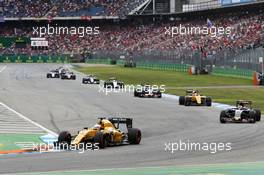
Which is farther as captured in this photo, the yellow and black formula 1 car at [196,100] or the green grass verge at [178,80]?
the green grass verge at [178,80]

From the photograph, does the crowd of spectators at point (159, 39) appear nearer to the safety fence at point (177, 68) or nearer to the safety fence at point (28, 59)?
the safety fence at point (28, 59)

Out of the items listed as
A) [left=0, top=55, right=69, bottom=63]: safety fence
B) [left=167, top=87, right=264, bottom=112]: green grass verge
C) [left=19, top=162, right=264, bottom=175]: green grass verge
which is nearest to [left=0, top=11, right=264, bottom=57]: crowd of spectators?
[left=0, top=55, right=69, bottom=63]: safety fence

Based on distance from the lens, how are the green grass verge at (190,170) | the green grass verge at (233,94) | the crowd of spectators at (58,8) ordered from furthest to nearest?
the crowd of spectators at (58,8) < the green grass verge at (233,94) < the green grass verge at (190,170)

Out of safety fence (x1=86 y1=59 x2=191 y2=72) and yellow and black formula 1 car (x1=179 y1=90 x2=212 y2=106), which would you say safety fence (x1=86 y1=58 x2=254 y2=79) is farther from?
yellow and black formula 1 car (x1=179 y1=90 x2=212 y2=106)

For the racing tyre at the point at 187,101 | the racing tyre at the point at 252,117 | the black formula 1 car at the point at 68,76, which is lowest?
the black formula 1 car at the point at 68,76

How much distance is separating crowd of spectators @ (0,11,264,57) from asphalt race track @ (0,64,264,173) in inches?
1259

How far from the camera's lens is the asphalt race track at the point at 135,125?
15.7 meters

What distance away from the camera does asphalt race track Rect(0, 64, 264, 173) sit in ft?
51.6

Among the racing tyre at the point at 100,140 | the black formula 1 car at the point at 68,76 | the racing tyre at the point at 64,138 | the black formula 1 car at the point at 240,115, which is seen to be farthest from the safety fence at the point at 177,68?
the racing tyre at the point at 64,138

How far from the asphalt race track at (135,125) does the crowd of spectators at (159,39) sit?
32.0 metres

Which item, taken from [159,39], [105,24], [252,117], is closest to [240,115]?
[252,117]

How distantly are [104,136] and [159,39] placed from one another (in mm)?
80639

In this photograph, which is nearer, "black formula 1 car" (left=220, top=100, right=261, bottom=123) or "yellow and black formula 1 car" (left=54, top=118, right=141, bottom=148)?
"yellow and black formula 1 car" (left=54, top=118, right=141, bottom=148)

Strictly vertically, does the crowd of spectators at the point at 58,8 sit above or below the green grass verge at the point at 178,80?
above
